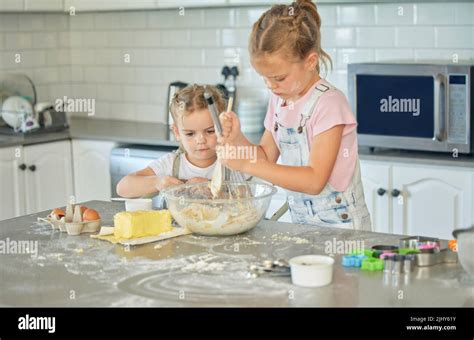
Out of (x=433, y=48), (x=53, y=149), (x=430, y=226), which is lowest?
(x=430, y=226)

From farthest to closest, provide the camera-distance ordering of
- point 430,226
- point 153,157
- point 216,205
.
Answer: point 153,157, point 430,226, point 216,205

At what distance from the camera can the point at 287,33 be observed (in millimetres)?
2508

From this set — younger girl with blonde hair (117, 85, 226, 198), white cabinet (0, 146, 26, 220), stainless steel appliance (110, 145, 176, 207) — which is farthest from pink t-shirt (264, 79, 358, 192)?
white cabinet (0, 146, 26, 220)

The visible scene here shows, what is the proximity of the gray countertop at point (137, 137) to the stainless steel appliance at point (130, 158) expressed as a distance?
0.04 m

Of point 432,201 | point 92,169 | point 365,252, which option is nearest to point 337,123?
point 365,252

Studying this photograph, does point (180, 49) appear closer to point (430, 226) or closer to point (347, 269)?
point (430, 226)

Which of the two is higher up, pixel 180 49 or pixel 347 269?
pixel 180 49

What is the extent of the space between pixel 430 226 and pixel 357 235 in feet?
4.56

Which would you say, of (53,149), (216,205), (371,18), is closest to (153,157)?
(53,149)

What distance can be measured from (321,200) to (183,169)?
1.87 ft

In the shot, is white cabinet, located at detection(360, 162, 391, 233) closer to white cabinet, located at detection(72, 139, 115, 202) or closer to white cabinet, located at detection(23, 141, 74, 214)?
white cabinet, located at detection(72, 139, 115, 202)

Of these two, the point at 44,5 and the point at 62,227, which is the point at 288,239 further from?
the point at 44,5

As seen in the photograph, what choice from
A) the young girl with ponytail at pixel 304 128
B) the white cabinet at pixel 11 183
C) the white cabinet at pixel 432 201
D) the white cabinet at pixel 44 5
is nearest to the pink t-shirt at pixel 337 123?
the young girl with ponytail at pixel 304 128

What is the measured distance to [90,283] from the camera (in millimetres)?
2031
